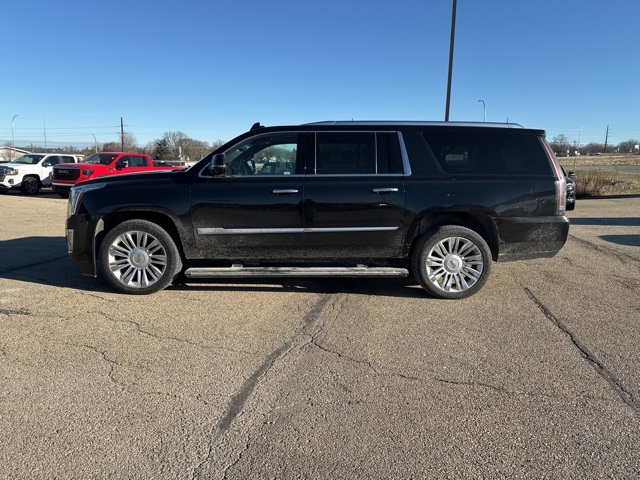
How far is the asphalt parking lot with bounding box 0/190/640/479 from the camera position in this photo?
8.30 feet

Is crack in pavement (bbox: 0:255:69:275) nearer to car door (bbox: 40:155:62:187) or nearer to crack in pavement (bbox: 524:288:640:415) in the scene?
crack in pavement (bbox: 524:288:640:415)

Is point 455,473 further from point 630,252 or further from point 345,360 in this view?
point 630,252

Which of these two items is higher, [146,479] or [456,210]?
[456,210]

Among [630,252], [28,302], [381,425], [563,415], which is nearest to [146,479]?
[381,425]

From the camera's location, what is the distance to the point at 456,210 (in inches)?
209

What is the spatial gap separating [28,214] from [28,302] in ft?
32.5

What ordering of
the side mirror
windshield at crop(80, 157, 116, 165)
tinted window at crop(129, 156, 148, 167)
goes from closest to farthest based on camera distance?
the side mirror
tinted window at crop(129, 156, 148, 167)
windshield at crop(80, 157, 116, 165)

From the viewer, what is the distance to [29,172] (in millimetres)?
20672

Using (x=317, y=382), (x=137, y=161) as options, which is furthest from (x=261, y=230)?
(x=137, y=161)

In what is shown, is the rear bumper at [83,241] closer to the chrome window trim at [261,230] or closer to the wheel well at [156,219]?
the wheel well at [156,219]

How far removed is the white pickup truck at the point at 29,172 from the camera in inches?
786

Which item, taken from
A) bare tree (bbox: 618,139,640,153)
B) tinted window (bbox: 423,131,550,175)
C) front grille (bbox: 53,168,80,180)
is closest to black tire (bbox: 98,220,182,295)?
tinted window (bbox: 423,131,550,175)

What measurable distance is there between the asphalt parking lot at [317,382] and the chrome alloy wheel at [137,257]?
245 millimetres

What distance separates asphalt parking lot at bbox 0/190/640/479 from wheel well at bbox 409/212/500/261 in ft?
2.08
